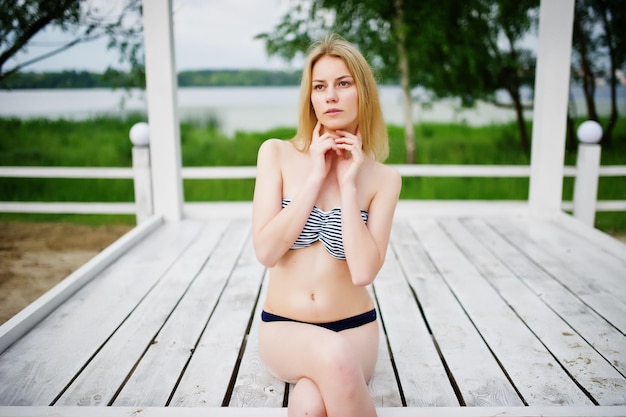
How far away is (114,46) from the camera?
5715mm

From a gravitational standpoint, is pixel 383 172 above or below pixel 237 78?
below

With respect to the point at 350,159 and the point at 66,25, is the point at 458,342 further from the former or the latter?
the point at 66,25

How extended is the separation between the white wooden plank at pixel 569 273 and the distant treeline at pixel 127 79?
3374 mm

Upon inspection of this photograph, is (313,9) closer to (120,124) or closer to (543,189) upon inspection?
(120,124)

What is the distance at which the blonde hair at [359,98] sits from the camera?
1848 mm

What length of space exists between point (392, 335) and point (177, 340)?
3.09 ft

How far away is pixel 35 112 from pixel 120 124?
94 cm

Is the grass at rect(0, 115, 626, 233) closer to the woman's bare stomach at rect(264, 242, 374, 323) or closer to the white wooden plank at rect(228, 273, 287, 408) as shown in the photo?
the white wooden plank at rect(228, 273, 287, 408)

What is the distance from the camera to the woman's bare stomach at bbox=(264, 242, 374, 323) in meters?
1.89

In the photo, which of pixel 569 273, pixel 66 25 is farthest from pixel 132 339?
pixel 66 25

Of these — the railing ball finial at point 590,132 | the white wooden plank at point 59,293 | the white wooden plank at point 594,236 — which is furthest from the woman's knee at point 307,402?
the railing ball finial at point 590,132

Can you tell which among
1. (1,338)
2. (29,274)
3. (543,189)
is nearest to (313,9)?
(543,189)

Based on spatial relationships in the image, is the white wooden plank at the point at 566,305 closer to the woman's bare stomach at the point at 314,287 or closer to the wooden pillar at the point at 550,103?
the wooden pillar at the point at 550,103

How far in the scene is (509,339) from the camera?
2426mm
